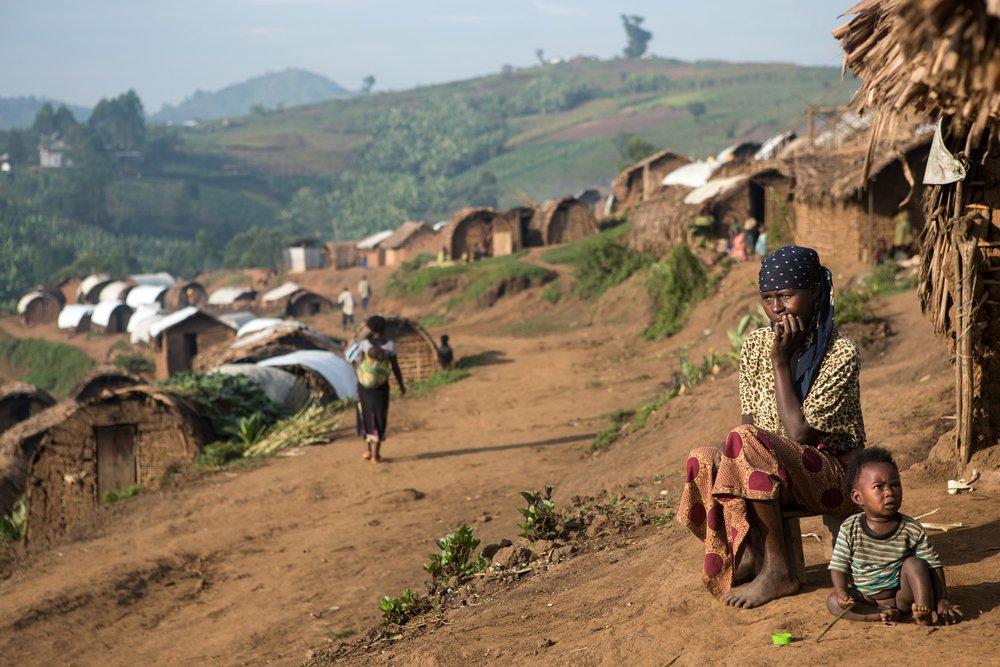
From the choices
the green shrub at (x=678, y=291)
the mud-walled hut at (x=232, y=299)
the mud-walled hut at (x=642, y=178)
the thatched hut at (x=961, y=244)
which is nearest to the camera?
the thatched hut at (x=961, y=244)

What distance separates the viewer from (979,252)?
564 cm

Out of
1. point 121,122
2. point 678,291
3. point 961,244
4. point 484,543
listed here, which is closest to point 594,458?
point 484,543

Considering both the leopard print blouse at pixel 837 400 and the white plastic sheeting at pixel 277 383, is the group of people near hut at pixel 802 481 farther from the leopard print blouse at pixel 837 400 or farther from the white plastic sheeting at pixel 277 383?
the white plastic sheeting at pixel 277 383

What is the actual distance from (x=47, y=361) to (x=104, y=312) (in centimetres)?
430

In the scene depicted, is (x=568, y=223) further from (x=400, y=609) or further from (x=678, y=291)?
(x=400, y=609)

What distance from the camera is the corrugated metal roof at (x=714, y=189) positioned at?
76.9ft

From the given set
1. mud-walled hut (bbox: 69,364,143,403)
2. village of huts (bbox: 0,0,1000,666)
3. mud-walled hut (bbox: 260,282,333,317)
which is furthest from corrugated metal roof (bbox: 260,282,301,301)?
mud-walled hut (bbox: 69,364,143,403)

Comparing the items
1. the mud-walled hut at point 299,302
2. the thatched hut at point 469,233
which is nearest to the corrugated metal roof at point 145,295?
the mud-walled hut at point 299,302

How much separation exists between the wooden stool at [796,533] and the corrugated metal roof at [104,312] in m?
46.7

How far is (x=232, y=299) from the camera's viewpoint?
4806cm

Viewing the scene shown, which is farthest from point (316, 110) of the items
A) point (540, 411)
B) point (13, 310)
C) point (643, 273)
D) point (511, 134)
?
point (540, 411)

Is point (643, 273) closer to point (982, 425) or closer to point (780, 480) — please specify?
point (982, 425)

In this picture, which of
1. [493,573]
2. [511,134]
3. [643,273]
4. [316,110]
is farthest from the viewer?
[316,110]

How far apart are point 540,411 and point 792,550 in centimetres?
988
